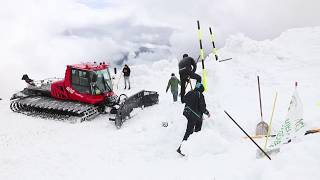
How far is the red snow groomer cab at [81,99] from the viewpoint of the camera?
693 inches

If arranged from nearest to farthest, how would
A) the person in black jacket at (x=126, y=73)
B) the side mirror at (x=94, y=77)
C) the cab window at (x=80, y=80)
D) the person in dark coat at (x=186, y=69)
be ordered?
the person in dark coat at (x=186, y=69), the side mirror at (x=94, y=77), the cab window at (x=80, y=80), the person in black jacket at (x=126, y=73)

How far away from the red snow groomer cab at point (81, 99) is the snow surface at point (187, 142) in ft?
1.86

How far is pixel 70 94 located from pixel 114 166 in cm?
783

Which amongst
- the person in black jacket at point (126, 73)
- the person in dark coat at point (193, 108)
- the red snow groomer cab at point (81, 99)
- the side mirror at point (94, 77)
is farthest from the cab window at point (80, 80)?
the person in dark coat at point (193, 108)

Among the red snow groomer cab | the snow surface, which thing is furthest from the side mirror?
the snow surface

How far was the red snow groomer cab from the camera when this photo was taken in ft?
57.8

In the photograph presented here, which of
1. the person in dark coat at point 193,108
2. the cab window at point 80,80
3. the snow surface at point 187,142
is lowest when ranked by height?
the snow surface at point 187,142

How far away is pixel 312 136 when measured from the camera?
27.1 ft

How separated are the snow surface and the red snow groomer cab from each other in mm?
567

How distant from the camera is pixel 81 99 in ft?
59.7

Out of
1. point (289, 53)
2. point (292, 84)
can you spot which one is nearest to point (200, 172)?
point (292, 84)

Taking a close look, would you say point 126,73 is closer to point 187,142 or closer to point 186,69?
point 186,69

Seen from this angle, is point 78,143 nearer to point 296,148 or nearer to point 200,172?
point 200,172

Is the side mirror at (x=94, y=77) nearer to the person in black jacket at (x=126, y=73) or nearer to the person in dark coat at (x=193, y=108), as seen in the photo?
the person in black jacket at (x=126, y=73)
